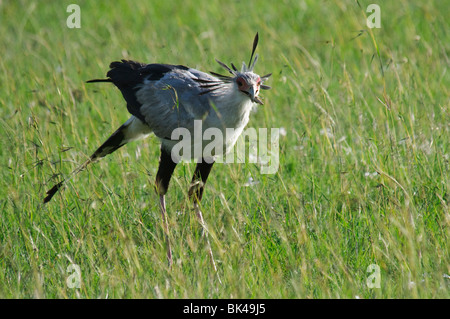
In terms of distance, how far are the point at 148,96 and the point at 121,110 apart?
75.8 inches

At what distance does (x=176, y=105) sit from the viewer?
4.30 meters

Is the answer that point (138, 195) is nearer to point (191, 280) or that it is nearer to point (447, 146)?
point (191, 280)

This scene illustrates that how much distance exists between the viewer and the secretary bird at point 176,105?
13.3 feet

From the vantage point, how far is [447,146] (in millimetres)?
4738

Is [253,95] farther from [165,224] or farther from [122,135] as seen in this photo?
[122,135]

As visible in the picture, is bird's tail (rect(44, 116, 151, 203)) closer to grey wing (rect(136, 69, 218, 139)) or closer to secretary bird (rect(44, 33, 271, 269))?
secretary bird (rect(44, 33, 271, 269))

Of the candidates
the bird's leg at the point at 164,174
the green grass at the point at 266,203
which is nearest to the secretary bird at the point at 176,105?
the bird's leg at the point at 164,174

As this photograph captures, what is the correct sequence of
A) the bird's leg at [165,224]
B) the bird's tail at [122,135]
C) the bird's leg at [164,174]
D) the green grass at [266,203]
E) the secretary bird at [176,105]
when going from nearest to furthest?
the green grass at [266,203] → the bird's leg at [165,224] → the secretary bird at [176,105] → the bird's leg at [164,174] → the bird's tail at [122,135]

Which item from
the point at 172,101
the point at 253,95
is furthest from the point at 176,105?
the point at 253,95

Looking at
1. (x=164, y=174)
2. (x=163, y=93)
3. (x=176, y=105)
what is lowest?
(x=164, y=174)

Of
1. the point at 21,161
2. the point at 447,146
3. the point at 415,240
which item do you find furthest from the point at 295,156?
the point at 21,161

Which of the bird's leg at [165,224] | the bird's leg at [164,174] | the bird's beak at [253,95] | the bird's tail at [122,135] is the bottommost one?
the bird's leg at [165,224]

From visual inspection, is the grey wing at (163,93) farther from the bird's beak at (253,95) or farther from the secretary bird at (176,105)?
the bird's beak at (253,95)

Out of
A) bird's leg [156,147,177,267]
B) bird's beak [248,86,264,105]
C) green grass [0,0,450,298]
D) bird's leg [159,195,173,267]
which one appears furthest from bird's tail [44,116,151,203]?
bird's beak [248,86,264,105]
